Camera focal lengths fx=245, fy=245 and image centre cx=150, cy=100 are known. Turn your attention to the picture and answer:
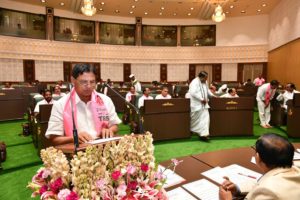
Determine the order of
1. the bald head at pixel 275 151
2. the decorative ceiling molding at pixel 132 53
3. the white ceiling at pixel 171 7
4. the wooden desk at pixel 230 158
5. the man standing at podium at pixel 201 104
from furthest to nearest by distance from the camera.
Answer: the decorative ceiling molding at pixel 132 53
the white ceiling at pixel 171 7
the man standing at podium at pixel 201 104
the wooden desk at pixel 230 158
the bald head at pixel 275 151

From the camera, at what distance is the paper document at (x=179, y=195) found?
144 cm

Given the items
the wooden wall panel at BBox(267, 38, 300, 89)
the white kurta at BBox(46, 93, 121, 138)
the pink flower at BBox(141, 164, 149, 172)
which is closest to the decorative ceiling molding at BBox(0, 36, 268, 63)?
the wooden wall panel at BBox(267, 38, 300, 89)

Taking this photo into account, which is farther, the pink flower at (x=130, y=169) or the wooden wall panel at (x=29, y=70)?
the wooden wall panel at (x=29, y=70)

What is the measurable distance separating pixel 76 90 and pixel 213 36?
16.4 metres

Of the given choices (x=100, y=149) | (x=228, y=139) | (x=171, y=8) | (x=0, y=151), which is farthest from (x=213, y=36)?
(x=100, y=149)

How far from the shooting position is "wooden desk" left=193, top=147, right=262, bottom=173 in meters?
2.02

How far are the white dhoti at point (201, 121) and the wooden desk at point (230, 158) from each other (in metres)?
3.26

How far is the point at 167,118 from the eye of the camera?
18.6 feet

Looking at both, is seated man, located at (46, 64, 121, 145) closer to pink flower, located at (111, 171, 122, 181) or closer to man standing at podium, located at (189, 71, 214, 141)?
pink flower, located at (111, 171, 122, 181)

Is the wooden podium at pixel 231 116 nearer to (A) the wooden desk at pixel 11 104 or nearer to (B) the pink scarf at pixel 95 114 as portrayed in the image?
(B) the pink scarf at pixel 95 114

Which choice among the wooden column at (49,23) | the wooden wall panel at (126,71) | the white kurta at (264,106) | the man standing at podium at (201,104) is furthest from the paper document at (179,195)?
the wooden wall panel at (126,71)

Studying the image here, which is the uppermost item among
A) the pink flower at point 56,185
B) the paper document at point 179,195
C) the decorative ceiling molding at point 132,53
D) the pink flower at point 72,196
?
the decorative ceiling molding at point 132,53

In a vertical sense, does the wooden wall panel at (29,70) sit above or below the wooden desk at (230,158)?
above

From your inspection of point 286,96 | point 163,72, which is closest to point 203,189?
point 286,96
